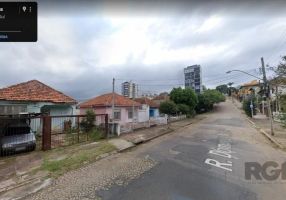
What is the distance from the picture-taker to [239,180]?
6586mm

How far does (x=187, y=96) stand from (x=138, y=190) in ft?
114

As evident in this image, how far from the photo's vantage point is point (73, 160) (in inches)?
347

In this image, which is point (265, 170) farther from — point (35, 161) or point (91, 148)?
point (35, 161)

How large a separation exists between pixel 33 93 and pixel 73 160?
418 inches

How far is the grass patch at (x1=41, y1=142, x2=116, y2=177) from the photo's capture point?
769 cm

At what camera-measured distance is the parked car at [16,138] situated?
9492 mm

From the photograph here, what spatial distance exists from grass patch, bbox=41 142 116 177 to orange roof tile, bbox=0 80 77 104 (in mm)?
8070

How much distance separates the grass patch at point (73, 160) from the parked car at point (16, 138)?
5.64ft

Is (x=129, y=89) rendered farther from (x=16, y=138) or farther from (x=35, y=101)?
(x=16, y=138)

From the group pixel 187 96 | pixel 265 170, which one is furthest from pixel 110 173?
pixel 187 96

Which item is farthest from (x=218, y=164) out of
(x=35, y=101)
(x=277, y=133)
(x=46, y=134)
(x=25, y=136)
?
(x=277, y=133)

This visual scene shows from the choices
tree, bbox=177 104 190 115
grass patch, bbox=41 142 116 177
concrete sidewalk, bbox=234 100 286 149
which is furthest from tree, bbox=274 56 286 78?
tree, bbox=177 104 190 115

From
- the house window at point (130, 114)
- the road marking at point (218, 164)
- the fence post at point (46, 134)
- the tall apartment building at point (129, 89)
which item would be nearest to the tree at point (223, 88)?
the tall apartment building at point (129, 89)

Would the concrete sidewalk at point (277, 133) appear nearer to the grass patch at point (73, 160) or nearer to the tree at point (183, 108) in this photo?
the grass patch at point (73, 160)
